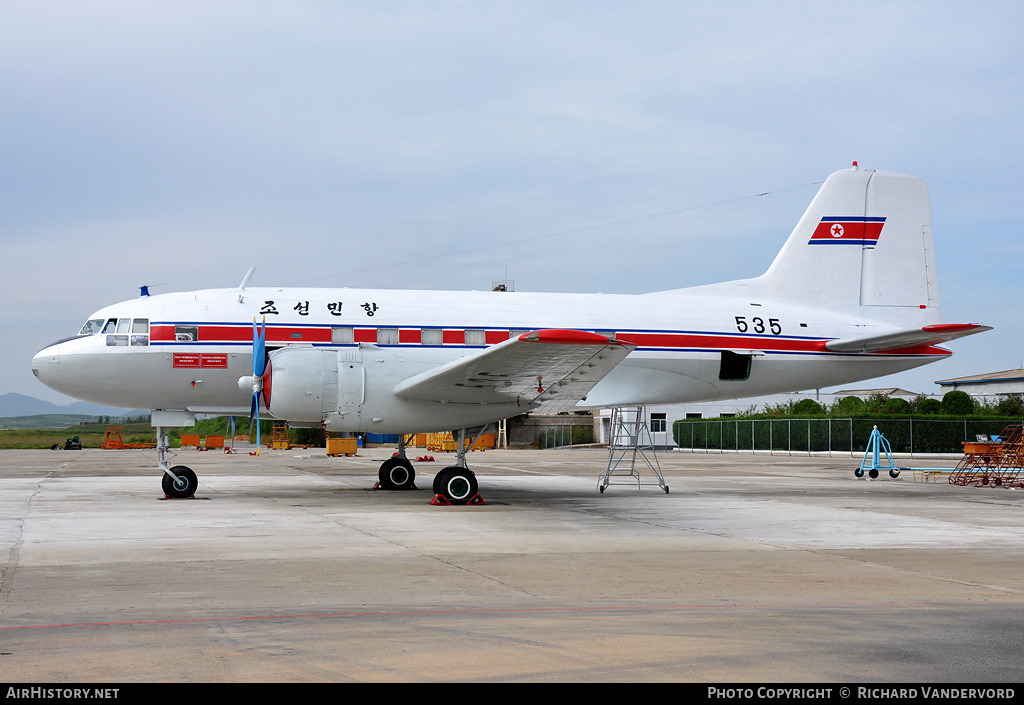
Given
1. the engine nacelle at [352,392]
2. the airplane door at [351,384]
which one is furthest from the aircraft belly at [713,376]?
the airplane door at [351,384]

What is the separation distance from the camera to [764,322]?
21078 mm

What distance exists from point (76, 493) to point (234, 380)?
5.25m

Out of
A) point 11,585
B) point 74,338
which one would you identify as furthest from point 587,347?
point 74,338

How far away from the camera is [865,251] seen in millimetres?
22312

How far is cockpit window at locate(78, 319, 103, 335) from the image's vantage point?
737 inches

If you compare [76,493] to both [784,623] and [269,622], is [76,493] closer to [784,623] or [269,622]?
[269,622]

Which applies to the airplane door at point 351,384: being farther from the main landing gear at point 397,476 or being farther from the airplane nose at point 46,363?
the airplane nose at point 46,363

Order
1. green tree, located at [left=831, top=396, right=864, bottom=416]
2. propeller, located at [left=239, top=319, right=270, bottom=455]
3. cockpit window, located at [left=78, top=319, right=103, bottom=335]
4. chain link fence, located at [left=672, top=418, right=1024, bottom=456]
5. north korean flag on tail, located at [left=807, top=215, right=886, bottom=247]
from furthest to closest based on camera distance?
green tree, located at [left=831, top=396, right=864, bottom=416], chain link fence, located at [left=672, top=418, right=1024, bottom=456], north korean flag on tail, located at [left=807, top=215, right=886, bottom=247], cockpit window, located at [left=78, top=319, right=103, bottom=335], propeller, located at [left=239, top=319, right=270, bottom=455]

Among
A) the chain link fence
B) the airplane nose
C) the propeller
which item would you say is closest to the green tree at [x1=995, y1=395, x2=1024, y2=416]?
the chain link fence

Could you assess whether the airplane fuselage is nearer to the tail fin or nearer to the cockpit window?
the cockpit window

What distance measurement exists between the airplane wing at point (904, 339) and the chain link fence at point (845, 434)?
88.2 ft

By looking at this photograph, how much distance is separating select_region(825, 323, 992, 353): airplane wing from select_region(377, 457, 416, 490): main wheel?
424 inches

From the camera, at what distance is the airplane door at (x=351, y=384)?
17.0m

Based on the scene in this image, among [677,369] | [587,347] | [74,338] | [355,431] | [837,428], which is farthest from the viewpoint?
[837,428]
